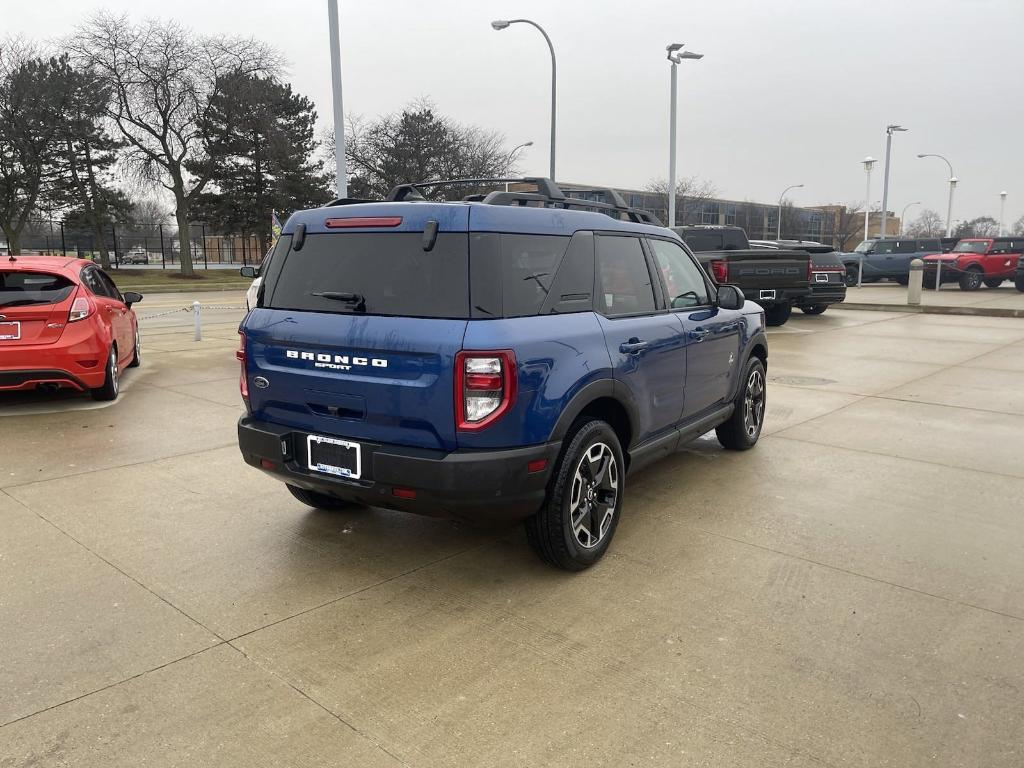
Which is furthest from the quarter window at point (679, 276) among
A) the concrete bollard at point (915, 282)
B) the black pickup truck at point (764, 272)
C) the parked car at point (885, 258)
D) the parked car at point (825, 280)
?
the parked car at point (885, 258)

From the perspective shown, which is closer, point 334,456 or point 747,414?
point 334,456

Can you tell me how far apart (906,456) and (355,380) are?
4815mm

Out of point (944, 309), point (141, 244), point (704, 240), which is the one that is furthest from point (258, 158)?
point (944, 309)

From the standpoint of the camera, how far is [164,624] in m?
3.50

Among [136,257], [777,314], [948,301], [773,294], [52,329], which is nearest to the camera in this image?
[52,329]

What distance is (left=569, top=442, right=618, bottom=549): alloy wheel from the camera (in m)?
4.02

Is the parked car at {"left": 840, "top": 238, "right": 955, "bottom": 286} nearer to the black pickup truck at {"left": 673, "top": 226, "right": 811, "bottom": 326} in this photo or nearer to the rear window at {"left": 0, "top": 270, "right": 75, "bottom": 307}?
the black pickup truck at {"left": 673, "top": 226, "right": 811, "bottom": 326}

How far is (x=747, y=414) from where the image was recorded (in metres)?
6.52

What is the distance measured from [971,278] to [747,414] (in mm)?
24928

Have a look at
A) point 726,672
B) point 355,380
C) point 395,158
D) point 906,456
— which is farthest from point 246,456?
point 395,158

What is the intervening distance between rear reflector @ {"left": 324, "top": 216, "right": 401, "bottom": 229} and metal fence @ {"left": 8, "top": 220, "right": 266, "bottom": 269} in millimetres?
43830

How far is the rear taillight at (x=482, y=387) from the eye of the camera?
3.44 meters

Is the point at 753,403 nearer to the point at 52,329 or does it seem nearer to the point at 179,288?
the point at 52,329

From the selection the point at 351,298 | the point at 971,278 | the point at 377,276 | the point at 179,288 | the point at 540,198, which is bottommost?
the point at 179,288
